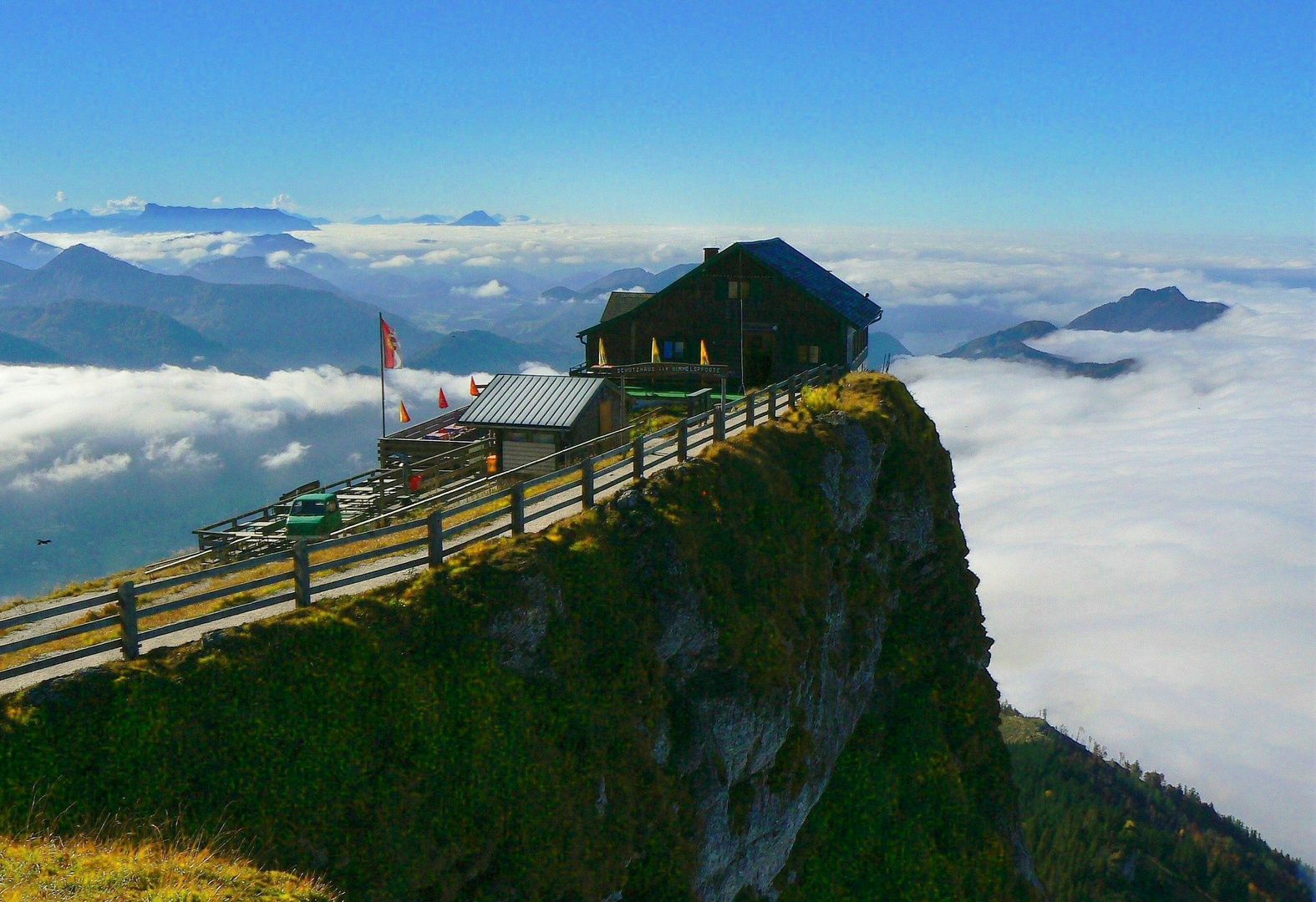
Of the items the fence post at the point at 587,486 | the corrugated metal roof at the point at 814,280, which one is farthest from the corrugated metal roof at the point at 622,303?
the fence post at the point at 587,486

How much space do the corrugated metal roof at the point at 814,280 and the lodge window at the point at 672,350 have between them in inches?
257

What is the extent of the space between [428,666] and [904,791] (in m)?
19.9

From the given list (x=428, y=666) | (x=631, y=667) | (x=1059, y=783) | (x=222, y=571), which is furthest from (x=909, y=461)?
(x=1059, y=783)

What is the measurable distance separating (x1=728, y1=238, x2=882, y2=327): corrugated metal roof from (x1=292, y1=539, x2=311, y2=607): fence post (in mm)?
34601

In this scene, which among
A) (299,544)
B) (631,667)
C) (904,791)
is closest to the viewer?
(299,544)

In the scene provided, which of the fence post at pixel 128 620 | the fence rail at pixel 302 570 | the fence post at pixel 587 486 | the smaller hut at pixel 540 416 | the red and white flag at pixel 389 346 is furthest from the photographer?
the red and white flag at pixel 389 346

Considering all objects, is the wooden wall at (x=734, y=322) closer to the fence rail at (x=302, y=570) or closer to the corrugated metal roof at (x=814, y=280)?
the corrugated metal roof at (x=814, y=280)

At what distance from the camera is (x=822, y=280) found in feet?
164

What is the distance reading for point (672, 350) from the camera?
4828 centimetres

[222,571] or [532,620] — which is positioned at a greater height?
[222,571]

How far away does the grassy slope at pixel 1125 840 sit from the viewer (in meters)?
102

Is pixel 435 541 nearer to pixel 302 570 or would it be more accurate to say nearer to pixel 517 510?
pixel 517 510

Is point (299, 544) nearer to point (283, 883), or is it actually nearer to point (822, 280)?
point (283, 883)

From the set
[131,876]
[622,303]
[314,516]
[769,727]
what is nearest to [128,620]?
[131,876]
